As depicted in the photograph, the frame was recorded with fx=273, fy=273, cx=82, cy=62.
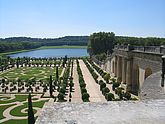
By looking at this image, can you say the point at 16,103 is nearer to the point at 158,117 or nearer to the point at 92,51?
the point at 158,117

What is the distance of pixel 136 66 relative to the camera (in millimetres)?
37406

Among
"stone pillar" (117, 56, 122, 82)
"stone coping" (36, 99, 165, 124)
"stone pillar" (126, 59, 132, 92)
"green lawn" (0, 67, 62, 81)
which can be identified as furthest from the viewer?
"green lawn" (0, 67, 62, 81)

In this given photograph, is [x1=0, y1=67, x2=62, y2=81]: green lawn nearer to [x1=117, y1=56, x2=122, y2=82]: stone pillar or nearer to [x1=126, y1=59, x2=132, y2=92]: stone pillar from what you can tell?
[x1=117, y1=56, x2=122, y2=82]: stone pillar

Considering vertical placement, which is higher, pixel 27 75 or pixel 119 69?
pixel 119 69

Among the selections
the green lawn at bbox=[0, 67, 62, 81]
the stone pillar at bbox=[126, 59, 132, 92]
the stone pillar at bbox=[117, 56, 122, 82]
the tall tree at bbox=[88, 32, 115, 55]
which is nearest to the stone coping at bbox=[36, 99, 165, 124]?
the stone pillar at bbox=[126, 59, 132, 92]

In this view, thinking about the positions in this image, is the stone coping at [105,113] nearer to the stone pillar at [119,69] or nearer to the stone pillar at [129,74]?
the stone pillar at [129,74]

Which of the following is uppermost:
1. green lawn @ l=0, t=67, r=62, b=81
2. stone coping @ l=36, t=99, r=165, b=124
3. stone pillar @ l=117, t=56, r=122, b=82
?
stone coping @ l=36, t=99, r=165, b=124

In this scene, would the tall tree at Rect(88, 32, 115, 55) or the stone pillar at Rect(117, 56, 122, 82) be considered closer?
the stone pillar at Rect(117, 56, 122, 82)

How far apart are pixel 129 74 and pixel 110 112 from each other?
3026 centimetres

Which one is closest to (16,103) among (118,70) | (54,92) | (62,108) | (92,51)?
(54,92)

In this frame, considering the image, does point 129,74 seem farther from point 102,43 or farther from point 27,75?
point 102,43

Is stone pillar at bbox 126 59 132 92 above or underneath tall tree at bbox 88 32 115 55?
underneath

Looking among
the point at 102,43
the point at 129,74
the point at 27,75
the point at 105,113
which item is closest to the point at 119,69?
the point at 129,74

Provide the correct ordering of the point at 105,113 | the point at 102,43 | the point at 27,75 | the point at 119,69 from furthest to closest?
the point at 102,43 → the point at 27,75 → the point at 119,69 → the point at 105,113
